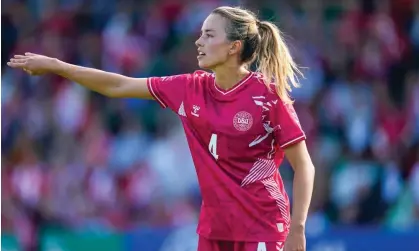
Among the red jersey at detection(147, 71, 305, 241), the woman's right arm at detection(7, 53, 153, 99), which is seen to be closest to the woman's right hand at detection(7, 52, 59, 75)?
the woman's right arm at detection(7, 53, 153, 99)

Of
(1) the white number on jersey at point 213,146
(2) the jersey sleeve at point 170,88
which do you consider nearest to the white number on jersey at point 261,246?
(1) the white number on jersey at point 213,146

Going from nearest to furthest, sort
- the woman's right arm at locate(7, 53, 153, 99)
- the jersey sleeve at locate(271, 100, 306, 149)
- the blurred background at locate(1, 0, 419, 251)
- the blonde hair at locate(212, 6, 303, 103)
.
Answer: the jersey sleeve at locate(271, 100, 306, 149)
the woman's right arm at locate(7, 53, 153, 99)
the blonde hair at locate(212, 6, 303, 103)
the blurred background at locate(1, 0, 419, 251)

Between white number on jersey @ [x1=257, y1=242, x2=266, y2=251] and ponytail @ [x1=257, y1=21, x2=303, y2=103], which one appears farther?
ponytail @ [x1=257, y1=21, x2=303, y2=103]

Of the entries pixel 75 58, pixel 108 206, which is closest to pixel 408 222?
pixel 108 206

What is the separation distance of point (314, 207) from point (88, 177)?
2.51 meters

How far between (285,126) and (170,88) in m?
0.71

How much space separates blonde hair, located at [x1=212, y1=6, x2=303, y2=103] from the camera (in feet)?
19.5

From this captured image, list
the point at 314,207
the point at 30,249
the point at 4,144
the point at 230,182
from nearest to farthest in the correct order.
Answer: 1. the point at 230,182
2. the point at 30,249
3. the point at 314,207
4. the point at 4,144

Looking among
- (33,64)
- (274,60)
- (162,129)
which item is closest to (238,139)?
(274,60)

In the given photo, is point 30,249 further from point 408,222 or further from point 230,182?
point 230,182

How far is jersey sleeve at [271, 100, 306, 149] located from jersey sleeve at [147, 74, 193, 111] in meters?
0.55

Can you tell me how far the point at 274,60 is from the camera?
237 inches

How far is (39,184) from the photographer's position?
12.1 metres

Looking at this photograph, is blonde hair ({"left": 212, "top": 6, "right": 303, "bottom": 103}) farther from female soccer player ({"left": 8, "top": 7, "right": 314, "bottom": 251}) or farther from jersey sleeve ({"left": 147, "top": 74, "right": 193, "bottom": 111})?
jersey sleeve ({"left": 147, "top": 74, "right": 193, "bottom": 111})
